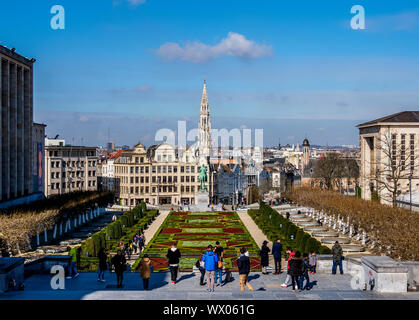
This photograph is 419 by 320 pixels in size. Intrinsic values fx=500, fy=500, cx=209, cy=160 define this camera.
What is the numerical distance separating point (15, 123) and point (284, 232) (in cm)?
3551

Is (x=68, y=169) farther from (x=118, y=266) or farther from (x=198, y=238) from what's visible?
(x=118, y=266)

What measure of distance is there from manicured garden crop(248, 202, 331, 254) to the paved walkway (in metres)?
8.16

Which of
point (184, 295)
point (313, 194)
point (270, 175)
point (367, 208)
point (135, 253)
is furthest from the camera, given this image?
point (270, 175)

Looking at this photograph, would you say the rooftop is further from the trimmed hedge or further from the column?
the column

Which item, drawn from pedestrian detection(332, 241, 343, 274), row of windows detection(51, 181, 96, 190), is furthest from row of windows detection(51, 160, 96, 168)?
pedestrian detection(332, 241, 343, 274)

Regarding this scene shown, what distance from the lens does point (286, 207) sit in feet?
226

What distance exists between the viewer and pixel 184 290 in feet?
59.6

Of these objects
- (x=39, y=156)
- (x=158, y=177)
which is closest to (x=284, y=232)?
→ (x=39, y=156)

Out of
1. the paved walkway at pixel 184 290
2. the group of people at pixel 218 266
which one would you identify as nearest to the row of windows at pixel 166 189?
the paved walkway at pixel 184 290

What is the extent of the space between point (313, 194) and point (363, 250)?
1008 inches

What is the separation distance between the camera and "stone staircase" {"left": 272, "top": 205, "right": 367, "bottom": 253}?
1492 inches
